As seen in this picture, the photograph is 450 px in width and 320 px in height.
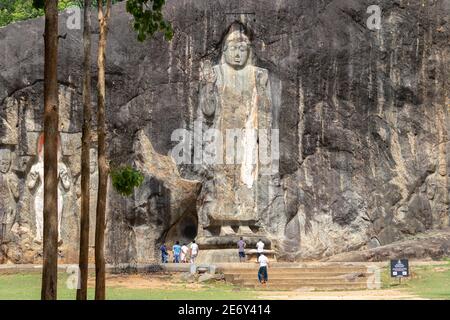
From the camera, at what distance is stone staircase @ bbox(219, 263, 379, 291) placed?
24188 mm

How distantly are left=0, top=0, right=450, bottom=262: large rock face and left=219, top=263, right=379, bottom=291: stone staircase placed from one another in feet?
16.2

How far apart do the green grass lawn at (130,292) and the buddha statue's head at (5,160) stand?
6759mm

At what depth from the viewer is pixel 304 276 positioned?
83.4ft

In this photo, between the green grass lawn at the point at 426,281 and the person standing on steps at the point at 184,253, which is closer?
the green grass lawn at the point at 426,281

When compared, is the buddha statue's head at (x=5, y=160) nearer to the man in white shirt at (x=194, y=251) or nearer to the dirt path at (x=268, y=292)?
the man in white shirt at (x=194, y=251)

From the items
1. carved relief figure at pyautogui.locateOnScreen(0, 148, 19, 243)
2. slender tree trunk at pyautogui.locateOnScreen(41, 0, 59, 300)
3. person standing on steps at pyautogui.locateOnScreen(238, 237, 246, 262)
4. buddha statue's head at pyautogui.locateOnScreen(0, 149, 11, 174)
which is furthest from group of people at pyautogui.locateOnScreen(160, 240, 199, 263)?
slender tree trunk at pyautogui.locateOnScreen(41, 0, 59, 300)

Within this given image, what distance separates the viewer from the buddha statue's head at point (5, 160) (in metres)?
31.8

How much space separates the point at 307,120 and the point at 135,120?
576 centimetres

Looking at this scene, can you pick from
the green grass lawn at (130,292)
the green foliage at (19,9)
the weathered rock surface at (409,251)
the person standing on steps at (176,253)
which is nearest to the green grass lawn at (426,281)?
the weathered rock surface at (409,251)

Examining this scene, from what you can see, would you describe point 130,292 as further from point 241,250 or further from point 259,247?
point 259,247

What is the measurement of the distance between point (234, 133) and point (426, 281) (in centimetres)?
996

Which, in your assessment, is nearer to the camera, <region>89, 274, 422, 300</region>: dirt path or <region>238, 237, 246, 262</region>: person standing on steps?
<region>89, 274, 422, 300</region>: dirt path

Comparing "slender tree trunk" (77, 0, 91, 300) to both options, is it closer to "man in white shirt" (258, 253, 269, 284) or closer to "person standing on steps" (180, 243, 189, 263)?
"man in white shirt" (258, 253, 269, 284)

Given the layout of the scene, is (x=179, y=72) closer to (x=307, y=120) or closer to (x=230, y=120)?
(x=230, y=120)
